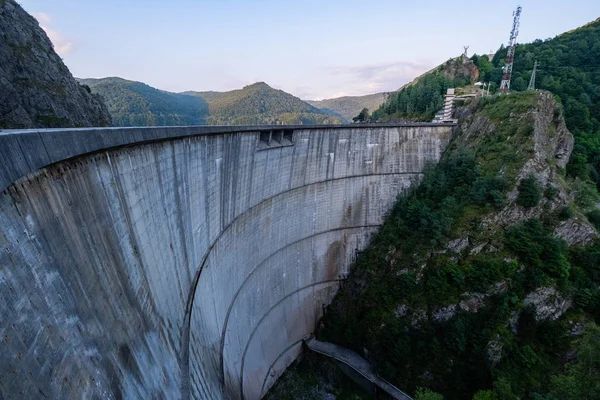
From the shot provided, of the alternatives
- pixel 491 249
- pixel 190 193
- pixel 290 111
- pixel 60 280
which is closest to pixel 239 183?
pixel 190 193

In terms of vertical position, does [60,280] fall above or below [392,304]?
above

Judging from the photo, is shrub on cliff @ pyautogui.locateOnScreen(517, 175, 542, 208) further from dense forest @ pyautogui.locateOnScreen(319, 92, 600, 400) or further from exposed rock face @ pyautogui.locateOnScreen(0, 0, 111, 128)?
exposed rock face @ pyautogui.locateOnScreen(0, 0, 111, 128)

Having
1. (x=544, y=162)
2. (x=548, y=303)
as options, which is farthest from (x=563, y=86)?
(x=548, y=303)

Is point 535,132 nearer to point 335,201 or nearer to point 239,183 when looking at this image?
point 335,201

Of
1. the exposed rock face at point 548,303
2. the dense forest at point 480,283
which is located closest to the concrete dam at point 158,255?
the dense forest at point 480,283

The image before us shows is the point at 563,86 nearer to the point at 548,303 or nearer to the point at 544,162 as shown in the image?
the point at 544,162

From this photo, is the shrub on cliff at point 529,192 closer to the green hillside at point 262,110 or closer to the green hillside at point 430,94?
the green hillside at point 430,94

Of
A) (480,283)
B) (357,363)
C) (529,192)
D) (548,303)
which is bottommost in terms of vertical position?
(357,363)
